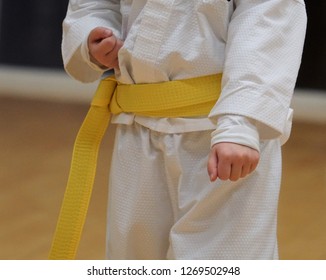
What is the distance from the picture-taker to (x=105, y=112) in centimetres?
162

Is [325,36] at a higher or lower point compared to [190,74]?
lower

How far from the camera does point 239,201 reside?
4.72ft

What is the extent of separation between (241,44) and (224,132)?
0.16 metres

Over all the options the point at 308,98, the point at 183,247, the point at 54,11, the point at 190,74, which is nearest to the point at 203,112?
the point at 190,74

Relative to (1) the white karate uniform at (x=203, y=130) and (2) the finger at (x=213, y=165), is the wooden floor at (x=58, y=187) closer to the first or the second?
(1) the white karate uniform at (x=203, y=130)

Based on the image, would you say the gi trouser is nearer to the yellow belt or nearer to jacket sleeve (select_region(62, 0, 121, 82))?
the yellow belt

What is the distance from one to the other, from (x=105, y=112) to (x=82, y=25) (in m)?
0.18

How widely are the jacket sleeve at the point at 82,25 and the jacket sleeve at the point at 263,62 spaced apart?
31 centimetres

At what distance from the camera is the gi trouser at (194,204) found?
1438 mm

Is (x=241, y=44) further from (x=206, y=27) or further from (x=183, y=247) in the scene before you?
(x=183, y=247)

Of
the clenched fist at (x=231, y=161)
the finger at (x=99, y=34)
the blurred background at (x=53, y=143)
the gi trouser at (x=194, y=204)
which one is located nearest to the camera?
the clenched fist at (x=231, y=161)

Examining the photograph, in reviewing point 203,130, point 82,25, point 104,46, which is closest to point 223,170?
point 203,130

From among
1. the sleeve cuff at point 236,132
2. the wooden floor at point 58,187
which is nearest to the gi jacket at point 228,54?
the sleeve cuff at point 236,132

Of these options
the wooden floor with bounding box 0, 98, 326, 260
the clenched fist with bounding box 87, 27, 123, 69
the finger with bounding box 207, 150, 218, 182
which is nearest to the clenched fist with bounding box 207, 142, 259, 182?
the finger with bounding box 207, 150, 218, 182
